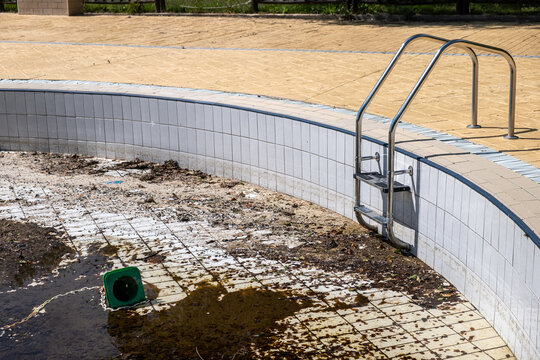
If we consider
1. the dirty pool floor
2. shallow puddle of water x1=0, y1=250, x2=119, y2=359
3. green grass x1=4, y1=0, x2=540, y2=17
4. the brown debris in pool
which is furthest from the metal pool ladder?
green grass x1=4, y1=0, x2=540, y2=17

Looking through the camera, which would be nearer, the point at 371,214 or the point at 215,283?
the point at 215,283

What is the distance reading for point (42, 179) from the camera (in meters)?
7.93

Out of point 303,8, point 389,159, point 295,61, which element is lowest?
point 389,159

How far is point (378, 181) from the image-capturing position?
5688 mm

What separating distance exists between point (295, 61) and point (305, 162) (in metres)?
4.72

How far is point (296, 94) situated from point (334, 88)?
Answer: 57 cm

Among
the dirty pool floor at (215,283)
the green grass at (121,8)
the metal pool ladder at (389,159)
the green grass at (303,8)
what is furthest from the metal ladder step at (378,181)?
the green grass at (121,8)

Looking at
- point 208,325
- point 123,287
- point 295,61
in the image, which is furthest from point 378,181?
point 295,61

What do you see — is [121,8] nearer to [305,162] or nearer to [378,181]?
[305,162]

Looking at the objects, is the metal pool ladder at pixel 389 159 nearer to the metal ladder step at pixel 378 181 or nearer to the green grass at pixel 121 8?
the metal ladder step at pixel 378 181

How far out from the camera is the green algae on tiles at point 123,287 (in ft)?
16.0

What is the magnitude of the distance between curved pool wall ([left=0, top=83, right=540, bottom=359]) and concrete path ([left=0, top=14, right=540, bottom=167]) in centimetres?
106

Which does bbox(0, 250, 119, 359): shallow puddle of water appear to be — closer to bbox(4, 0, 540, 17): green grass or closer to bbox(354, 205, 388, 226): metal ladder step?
bbox(354, 205, 388, 226): metal ladder step

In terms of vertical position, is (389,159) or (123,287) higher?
(389,159)
